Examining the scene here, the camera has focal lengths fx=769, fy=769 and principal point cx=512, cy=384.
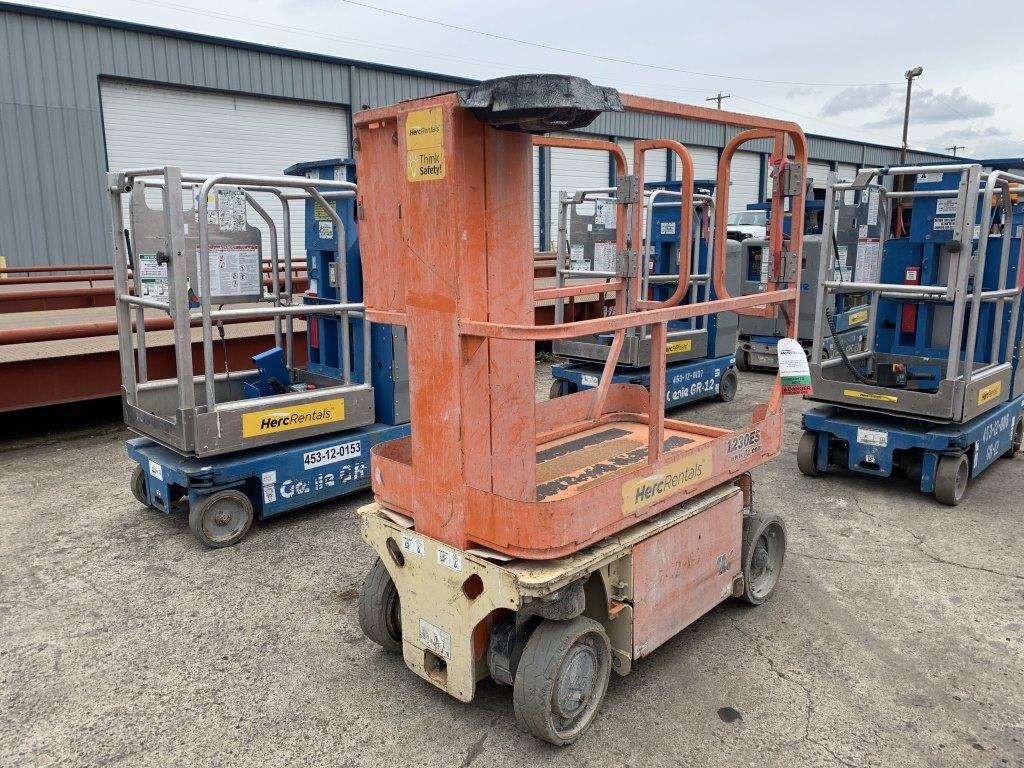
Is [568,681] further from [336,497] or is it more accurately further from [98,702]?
[336,497]

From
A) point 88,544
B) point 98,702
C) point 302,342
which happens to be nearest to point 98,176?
point 302,342

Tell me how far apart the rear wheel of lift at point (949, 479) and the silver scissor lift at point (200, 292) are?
397 cm

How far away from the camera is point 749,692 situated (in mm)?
3197

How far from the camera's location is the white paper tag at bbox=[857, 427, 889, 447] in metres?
5.53

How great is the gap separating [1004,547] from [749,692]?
2534 mm

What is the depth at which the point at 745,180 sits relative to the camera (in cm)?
2803

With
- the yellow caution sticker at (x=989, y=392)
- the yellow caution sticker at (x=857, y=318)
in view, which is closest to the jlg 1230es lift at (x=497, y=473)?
the yellow caution sticker at (x=989, y=392)

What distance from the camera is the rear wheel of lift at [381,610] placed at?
3316 mm

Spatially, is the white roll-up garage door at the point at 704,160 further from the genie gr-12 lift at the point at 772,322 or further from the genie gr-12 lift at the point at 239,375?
the genie gr-12 lift at the point at 239,375

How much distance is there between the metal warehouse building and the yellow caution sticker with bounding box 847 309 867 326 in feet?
35.2

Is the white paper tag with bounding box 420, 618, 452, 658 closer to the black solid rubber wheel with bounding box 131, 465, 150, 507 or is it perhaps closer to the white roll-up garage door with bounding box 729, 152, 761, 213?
the black solid rubber wheel with bounding box 131, 465, 150, 507

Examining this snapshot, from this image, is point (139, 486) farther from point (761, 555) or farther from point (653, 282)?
point (653, 282)

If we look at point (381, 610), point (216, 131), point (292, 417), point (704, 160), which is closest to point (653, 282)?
point (292, 417)

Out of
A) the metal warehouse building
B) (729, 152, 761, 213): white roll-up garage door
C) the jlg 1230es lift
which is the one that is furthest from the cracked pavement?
(729, 152, 761, 213): white roll-up garage door
